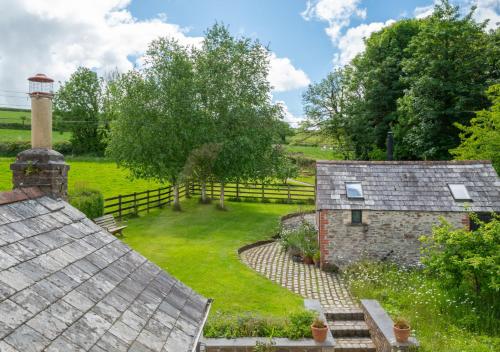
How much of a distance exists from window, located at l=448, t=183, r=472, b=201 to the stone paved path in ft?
18.7

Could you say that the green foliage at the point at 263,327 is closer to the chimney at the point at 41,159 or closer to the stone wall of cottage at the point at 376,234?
the chimney at the point at 41,159

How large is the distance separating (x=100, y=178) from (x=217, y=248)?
2099cm

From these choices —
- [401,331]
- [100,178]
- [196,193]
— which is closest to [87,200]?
[196,193]

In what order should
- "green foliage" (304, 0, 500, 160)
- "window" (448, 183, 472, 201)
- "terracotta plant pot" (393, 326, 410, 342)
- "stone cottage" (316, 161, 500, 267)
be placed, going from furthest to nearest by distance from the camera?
1. "green foliage" (304, 0, 500, 160)
2. "window" (448, 183, 472, 201)
3. "stone cottage" (316, 161, 500, 267)
4. "terracotta plant pot" (393, 326, 410, 342)

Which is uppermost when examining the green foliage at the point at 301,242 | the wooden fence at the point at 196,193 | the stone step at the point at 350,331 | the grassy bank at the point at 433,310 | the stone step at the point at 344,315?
the wooden fence at the point at 196,193

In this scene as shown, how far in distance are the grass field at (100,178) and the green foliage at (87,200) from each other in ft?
26.9

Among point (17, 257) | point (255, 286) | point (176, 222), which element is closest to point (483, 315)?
point (255, 286)

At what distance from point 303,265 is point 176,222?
920 cm

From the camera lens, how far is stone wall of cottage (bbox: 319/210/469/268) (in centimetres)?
1594

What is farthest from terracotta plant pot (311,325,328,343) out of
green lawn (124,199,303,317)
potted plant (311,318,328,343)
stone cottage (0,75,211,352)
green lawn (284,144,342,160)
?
green lawn (284,144,342,160)

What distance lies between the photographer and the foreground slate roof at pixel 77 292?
12.3ft

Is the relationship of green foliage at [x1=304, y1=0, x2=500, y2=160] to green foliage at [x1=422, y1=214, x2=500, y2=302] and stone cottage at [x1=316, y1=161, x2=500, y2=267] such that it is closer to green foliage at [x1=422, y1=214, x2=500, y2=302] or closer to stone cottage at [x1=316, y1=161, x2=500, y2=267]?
stone cottage at [x1=316, y1=161, x2=500, y2=267]

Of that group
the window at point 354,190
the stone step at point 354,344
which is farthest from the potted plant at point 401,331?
the window at point 354,190

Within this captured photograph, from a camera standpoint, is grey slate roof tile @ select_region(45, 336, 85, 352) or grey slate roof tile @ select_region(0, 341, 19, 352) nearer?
grey slate roof tile @ select_region(0, 341, 19, 352)
